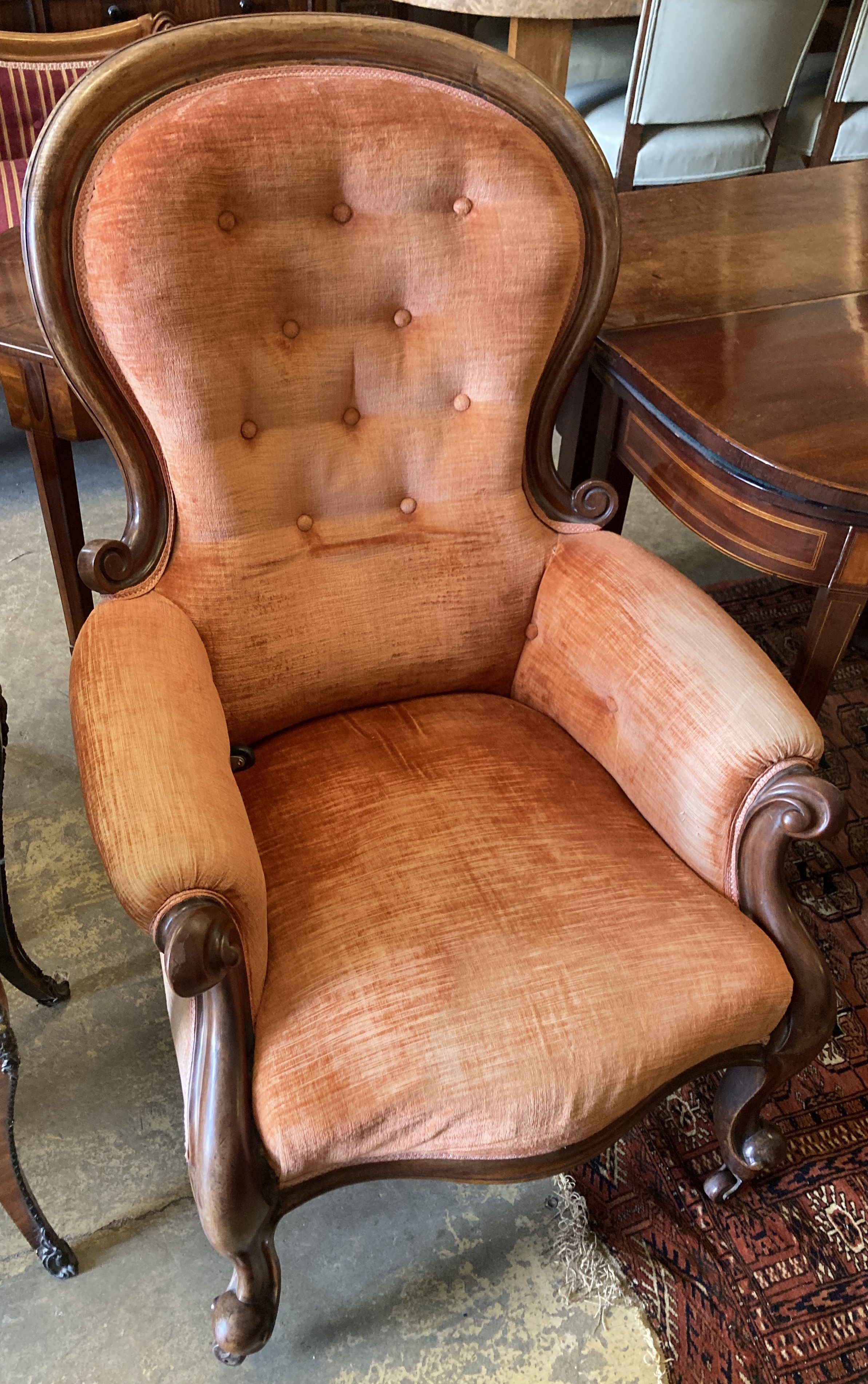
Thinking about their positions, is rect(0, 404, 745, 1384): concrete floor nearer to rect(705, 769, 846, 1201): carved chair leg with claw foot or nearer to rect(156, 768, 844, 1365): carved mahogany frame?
rect(156, 768, 844, 1365): carved mahogany frame

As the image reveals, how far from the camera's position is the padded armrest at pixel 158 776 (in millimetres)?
819

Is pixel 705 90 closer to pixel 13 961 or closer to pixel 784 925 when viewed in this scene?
pixel 784 925

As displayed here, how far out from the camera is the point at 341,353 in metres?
1.11

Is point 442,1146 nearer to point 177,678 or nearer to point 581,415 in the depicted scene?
point 177,678

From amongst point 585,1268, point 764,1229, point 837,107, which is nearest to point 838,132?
point 837,107

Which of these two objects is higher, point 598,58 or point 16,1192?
point 598,58

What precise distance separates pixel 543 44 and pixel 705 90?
0.41m

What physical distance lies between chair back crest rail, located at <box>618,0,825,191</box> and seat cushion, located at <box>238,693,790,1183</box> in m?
1.93

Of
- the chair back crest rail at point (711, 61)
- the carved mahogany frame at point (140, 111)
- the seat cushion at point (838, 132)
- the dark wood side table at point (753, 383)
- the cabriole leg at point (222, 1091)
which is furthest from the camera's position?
the seat cushion at point (838, 132)

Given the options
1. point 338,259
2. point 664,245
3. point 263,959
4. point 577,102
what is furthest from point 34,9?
point 263,959

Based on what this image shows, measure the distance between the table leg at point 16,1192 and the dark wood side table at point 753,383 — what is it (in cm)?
98

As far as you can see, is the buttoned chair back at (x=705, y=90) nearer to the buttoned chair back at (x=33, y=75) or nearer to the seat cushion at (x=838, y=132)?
the seat cushion at (x=838, y=132)

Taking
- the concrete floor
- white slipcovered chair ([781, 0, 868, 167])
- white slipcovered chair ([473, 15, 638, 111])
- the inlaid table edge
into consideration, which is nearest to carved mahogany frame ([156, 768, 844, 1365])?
the concrete floor

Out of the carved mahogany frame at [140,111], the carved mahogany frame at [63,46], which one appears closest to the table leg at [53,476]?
the carved mahogany frame at [140,111]
